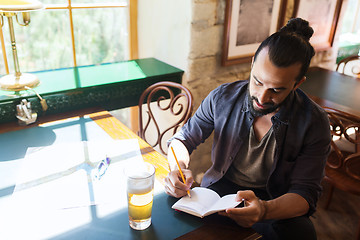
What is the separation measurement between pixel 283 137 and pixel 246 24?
119cm

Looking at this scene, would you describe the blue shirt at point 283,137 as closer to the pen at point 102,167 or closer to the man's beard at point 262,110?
the man's beard at point 262,110

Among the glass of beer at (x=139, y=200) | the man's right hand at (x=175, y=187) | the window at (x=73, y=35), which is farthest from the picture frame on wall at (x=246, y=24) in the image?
the glass of beer at (x=139, y=200)

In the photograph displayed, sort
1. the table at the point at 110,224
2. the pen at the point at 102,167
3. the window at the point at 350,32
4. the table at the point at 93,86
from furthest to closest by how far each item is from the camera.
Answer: the window at the point at 350,32 < the table at the point at 93,86 < the pen at the point at 102,167 < the table at the point at 110,224

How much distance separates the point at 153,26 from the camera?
7.75 feet

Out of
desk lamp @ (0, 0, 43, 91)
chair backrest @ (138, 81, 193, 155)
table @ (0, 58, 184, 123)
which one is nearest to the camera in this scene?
desk lamp @ (0, 0, 43, 91)

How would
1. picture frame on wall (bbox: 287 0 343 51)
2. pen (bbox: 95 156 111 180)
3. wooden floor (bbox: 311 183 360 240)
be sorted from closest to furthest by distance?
pen (bbox: 95 156 111 180) < wooden floor (bbox: 311 183 360 240) < picture frame on wall (bbox: 287 0 343 51)

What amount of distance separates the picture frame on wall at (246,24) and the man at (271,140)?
32.1 inches

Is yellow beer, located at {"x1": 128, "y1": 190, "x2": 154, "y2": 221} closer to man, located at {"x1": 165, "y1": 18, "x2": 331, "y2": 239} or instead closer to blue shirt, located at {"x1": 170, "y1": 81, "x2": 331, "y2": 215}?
man, located at {"x1": 165, "y1": 18, "x2": 331, "y2": 239}

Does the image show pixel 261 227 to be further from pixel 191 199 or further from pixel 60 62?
pixel 60 62

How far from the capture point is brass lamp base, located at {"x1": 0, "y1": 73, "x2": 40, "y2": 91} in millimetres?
1643

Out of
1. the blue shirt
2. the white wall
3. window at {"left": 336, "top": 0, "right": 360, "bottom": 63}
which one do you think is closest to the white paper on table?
the blue shirt

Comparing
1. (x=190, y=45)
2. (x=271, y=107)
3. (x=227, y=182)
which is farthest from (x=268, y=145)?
(x=190, y=45)

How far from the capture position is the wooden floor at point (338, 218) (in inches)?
82.7

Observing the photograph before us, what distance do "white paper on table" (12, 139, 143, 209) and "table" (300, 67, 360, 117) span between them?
1279 mm
